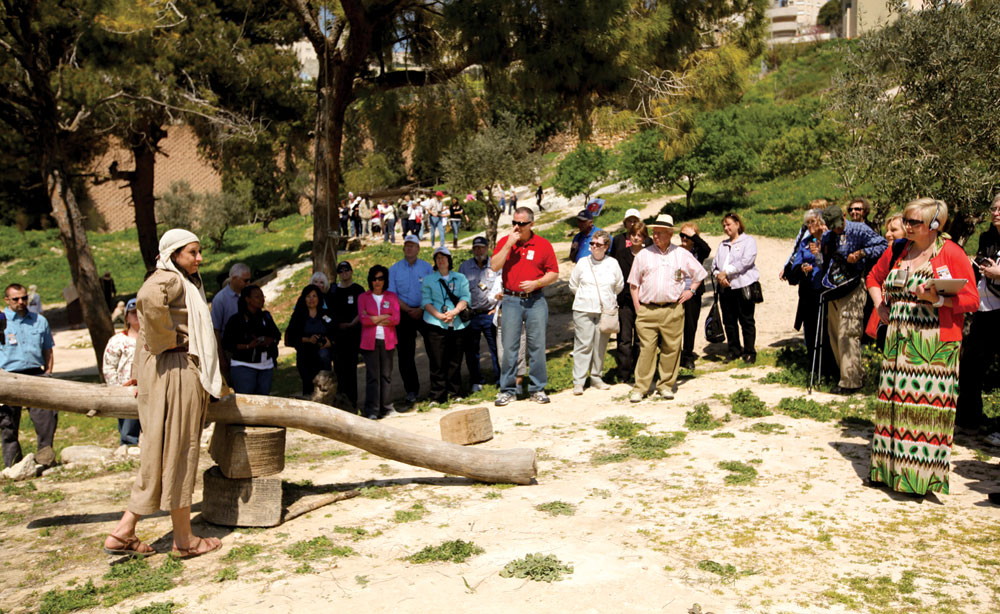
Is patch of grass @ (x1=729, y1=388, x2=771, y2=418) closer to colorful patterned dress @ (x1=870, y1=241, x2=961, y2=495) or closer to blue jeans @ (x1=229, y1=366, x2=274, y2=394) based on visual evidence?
colorful patterned dress @ (x1=870, y1=241, x2=961, y2=495)

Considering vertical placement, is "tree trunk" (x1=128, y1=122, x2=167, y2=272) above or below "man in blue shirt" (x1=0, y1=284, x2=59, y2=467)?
above

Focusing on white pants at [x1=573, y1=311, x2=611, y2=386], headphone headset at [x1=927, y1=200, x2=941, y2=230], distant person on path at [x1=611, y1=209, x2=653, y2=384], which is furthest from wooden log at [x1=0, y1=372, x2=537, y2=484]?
distant person on path at [x1=611, y1=209, x2=653, y2=384]

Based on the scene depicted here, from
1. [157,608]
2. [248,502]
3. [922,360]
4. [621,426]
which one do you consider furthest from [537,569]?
[621,426]

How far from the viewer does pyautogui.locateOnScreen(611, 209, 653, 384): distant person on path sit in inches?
371

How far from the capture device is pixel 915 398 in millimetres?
5492

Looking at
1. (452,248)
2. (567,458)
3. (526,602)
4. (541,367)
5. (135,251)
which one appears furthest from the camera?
(135,251)

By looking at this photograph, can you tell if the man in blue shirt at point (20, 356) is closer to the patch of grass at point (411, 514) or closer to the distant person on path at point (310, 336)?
the distant person on path at point (310, 336)

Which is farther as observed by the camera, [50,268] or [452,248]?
[50,268]

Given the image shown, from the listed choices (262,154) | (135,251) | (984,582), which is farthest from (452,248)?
(984,582)

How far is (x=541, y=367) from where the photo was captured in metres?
8.84

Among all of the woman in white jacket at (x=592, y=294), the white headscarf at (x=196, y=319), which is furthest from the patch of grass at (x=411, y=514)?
the woman in white jacket at (x=592, y=294)

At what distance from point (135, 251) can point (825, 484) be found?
1265 inches

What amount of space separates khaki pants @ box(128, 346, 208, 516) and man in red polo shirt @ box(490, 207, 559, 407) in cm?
411

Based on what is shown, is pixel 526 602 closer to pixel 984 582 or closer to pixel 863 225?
pixel 984 582
